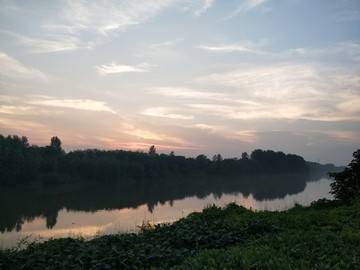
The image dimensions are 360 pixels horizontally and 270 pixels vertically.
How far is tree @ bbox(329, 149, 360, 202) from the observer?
19.4 m

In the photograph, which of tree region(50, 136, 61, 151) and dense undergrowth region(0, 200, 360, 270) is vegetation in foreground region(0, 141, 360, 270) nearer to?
dense undergrowth region(0, 200, 360, 270)

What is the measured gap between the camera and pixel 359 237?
7035mm

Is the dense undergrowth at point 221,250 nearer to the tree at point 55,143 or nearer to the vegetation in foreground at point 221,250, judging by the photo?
the vegetation in foreground at point 221,250

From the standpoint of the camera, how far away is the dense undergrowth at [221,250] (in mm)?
5395

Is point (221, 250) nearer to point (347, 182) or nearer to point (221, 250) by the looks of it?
point (221, 250)

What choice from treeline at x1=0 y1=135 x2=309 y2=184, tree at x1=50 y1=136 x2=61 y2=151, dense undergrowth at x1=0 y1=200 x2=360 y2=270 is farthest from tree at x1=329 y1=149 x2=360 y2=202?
tree at x1=50 y1=136 x2=61 y2=151

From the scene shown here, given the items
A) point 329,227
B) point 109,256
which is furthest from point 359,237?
point 109,256

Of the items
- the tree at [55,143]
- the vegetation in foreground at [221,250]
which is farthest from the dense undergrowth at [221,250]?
the tree at [55,143]

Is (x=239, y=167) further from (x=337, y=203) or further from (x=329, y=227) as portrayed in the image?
(x=329, y=227)

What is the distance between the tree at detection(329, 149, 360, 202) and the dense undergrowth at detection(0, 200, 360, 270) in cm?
998

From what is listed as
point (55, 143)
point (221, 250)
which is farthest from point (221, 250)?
point (55, 143)

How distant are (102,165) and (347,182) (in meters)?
65.1

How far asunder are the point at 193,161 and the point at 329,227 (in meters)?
105

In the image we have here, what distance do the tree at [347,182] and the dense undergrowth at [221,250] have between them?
998cm
